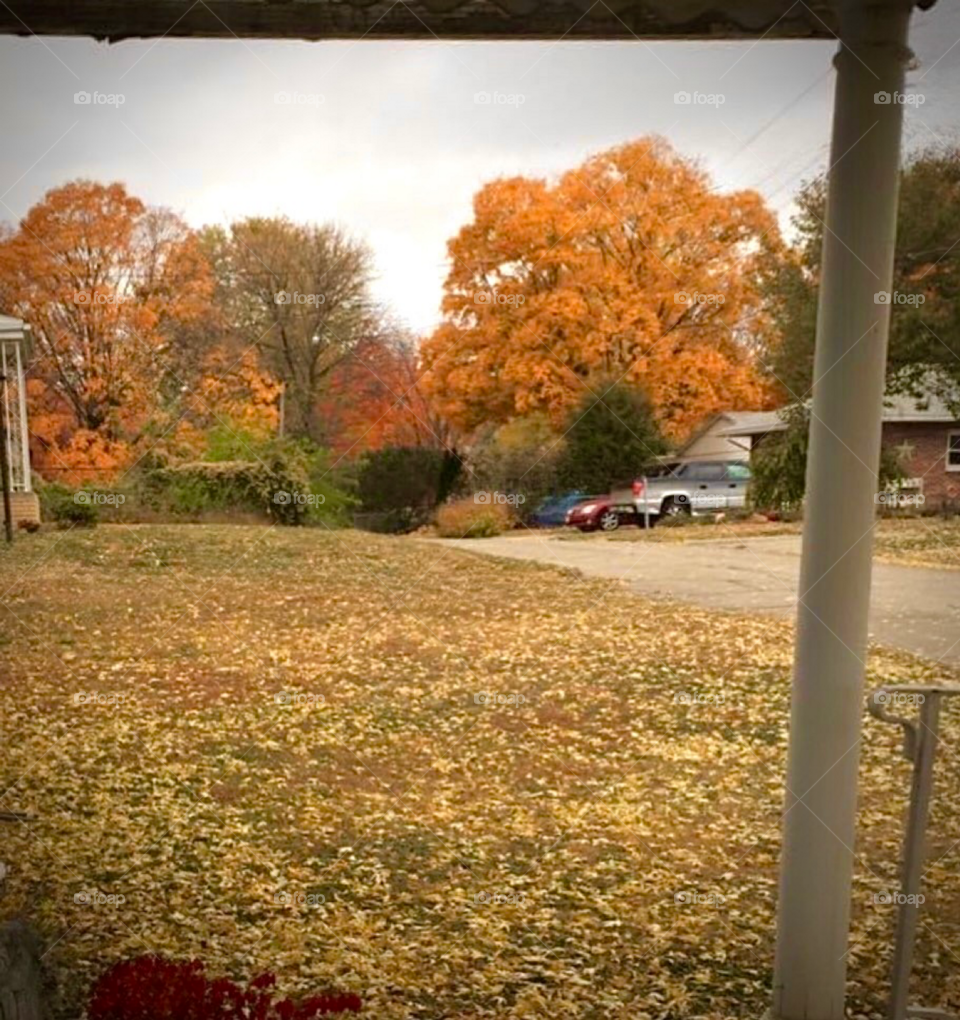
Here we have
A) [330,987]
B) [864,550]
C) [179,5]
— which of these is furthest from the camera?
[330,987]

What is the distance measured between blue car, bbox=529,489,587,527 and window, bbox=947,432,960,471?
2.41 ft

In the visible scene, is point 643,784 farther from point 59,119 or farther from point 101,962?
point 59,119

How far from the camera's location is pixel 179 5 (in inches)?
59.1

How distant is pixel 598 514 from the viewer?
6.60 feet

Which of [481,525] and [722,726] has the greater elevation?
[481,525]

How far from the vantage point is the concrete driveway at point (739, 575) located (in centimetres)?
201

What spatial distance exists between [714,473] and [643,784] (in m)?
0.72

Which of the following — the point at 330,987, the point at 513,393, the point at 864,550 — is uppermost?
the point at 513,393

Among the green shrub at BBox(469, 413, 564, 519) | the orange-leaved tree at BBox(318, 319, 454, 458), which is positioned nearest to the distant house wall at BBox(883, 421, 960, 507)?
the green shrub at BBox(469, 413, 564, 519)

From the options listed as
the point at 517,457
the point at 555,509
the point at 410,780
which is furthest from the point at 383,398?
the point at 410,780

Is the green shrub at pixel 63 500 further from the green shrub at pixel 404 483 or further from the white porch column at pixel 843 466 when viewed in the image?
the white porch column at pixel 843 466

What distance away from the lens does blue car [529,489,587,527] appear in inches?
78.9

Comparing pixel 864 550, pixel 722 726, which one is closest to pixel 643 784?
pixel 722 726

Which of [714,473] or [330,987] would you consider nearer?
[330,987]
